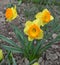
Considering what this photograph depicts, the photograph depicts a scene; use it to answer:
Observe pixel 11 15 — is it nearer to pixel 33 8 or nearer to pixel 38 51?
pixel 38 51

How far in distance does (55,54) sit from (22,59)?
369 millimetres

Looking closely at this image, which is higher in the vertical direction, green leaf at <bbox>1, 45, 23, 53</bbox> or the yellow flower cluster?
the yellow flower cluster

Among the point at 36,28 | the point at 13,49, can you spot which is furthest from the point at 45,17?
the point at 13,49

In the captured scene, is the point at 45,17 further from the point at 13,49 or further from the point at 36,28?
the point at 13,49

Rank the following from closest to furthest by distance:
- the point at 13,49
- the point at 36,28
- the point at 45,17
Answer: the point at 36,28 < the point at 45,17 < the point at 13,49

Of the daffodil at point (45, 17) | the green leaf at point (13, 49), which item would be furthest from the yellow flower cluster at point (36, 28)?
the green leaf at point (13, 49)

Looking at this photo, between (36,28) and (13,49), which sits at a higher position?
(36,28)

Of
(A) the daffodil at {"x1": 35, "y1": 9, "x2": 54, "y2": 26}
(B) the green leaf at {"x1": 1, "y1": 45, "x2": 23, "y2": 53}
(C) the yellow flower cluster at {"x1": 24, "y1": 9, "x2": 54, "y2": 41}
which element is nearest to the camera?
(C) the yellow flower cluster at {"x1": 24, "y1": 9, "x2": 54, "y2": 41}

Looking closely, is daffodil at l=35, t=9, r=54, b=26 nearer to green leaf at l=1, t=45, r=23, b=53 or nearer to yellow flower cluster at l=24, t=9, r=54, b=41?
yellow flower cluster at l=24, t=9, r=54, b=41

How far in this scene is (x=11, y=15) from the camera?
9.30 feet

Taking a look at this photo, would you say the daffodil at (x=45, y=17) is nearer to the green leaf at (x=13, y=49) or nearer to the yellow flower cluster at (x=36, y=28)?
the yellow flower cluster at (x=36, y=28)

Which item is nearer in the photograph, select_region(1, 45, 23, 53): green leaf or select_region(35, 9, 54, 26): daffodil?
select_region(35, 9, 54, 26): daffodil

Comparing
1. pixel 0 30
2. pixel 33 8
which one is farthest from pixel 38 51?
pixel 33 8

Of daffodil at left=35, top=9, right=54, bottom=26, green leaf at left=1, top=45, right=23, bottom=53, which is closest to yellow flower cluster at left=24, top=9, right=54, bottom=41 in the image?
daffodil at left=35, top=9, right=54, bottom=26
